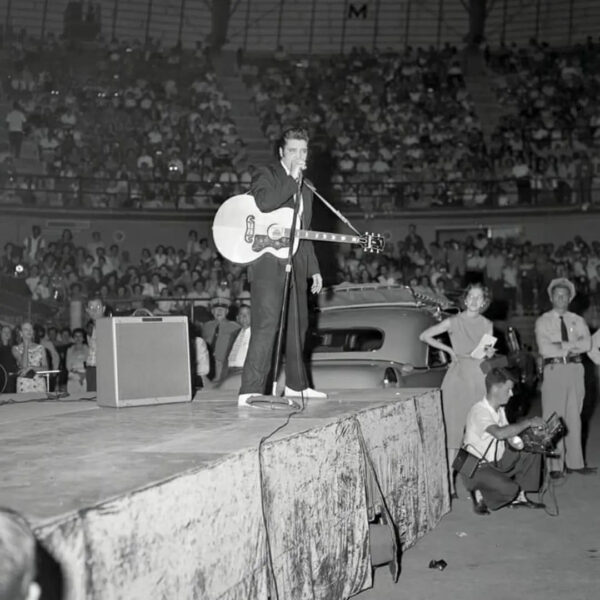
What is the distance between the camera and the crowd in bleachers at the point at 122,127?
77.9 ft

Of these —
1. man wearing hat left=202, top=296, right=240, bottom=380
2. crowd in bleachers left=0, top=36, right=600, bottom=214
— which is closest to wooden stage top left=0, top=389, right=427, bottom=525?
man wearing hat left=202, top=296, right=240, bottom=380

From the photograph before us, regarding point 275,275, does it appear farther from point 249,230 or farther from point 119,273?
point 119,273

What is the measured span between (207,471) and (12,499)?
76cm

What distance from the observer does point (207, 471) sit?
3.52 m

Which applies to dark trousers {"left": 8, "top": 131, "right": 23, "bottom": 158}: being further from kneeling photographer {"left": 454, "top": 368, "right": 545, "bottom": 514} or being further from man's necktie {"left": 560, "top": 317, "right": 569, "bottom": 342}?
kneeling photographer {"left": 454, "top": 368, "right": 545, "bottom": 514}

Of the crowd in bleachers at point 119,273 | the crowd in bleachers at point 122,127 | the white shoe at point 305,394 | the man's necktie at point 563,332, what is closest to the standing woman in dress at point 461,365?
the man's necktie at point 563,332

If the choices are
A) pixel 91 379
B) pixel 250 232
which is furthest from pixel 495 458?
pixel 91 379

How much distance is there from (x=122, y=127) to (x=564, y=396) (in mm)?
19803

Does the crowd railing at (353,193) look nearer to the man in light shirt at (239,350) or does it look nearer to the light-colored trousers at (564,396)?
the man in light shirt at (239,350)

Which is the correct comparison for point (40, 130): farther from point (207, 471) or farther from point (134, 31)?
point (207, 471)

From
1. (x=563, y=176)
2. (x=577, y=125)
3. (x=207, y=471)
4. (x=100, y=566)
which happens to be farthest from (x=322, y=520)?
(x=577, y=125)

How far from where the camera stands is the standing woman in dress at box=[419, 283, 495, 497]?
7.87 meters

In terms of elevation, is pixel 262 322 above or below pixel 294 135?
below

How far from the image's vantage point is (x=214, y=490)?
3568mm
